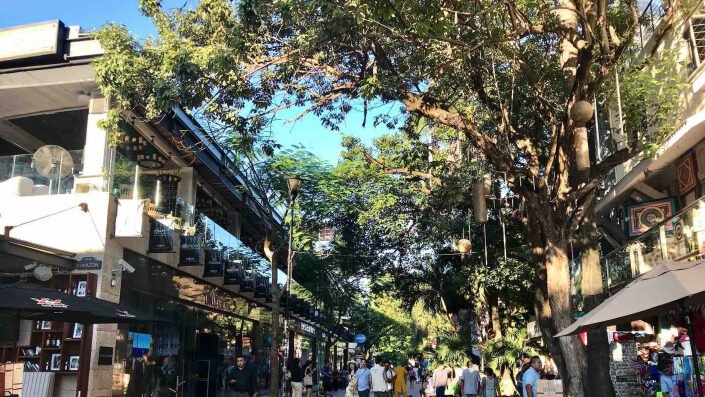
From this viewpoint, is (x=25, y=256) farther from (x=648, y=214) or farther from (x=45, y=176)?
(x=648, y=214)

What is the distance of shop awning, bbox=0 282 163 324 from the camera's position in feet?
25.0

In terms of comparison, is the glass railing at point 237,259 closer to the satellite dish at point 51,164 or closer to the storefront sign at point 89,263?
the satellite dish at point 51,164

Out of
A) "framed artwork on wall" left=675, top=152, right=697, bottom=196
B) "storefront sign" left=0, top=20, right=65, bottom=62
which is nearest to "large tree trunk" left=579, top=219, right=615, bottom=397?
"framed artwork on wall" left=675, top=152, right=697, bottom=196

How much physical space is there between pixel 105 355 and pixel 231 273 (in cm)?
803

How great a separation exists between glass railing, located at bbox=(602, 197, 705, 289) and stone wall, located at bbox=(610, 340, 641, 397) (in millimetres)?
1942

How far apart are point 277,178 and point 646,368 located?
419 inches

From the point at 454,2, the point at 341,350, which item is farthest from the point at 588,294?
the point at 341,350

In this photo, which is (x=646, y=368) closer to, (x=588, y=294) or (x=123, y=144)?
(x=588, y=294)

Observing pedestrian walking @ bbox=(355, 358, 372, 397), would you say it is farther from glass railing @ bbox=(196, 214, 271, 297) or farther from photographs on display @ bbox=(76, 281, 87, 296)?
photographs on display @ bbox=(76, 281, 87, 296)

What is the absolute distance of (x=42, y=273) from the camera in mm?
11391

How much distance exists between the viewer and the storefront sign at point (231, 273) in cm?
1998

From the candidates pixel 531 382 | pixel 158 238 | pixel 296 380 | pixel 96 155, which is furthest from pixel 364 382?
pixel 96 155

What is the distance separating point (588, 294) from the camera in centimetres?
993

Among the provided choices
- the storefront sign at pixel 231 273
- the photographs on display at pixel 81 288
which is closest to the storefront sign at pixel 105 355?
the photographs on display at pixel 81 288
